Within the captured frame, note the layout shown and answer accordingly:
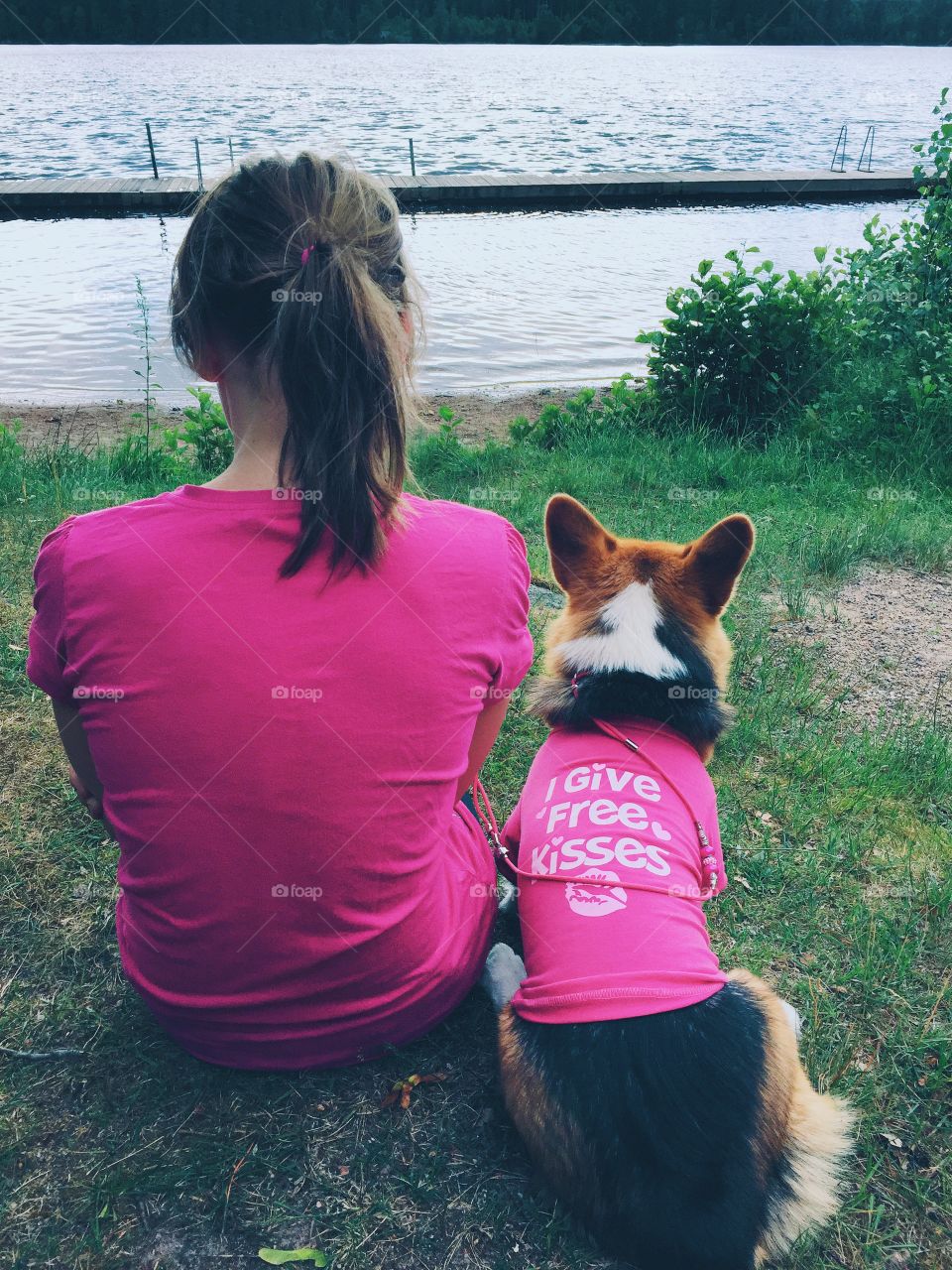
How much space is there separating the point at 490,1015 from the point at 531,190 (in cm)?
2889

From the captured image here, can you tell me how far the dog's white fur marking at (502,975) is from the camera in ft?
7.91

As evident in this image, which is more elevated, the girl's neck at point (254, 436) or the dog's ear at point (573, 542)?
the girl's neck at point (254, 436)

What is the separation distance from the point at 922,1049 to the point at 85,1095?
2295mm

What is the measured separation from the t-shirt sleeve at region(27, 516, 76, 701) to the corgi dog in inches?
48.6

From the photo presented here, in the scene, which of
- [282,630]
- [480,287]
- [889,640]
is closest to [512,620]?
[282,630]

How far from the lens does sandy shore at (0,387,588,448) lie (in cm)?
965

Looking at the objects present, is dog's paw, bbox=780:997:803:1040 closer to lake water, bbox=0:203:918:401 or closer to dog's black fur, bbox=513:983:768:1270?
dog's black fur, bbox=513:983:768:1270

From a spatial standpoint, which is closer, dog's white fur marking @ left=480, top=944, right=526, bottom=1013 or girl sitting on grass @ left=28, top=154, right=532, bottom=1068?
girl sitting on grass @ left=28, top=154, right=532, bottom=1068

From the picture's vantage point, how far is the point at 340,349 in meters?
1.57

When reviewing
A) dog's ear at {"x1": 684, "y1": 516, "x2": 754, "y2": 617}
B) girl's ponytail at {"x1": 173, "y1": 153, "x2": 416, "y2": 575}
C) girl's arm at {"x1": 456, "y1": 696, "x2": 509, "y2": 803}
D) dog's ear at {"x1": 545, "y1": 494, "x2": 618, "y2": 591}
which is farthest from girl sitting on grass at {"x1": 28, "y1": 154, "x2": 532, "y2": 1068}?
dog's ear at {"x1": 684, "y1": 516, "x2": 754, "y2": 617}

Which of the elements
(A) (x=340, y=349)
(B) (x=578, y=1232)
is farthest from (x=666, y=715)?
(A) (x=340, y=349)

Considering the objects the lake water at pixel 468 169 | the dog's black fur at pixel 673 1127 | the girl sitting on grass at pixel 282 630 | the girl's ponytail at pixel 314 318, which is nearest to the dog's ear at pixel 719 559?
the girl sitting on grass at pixel 282 630

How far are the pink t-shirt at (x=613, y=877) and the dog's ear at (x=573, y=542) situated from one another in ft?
1.88
